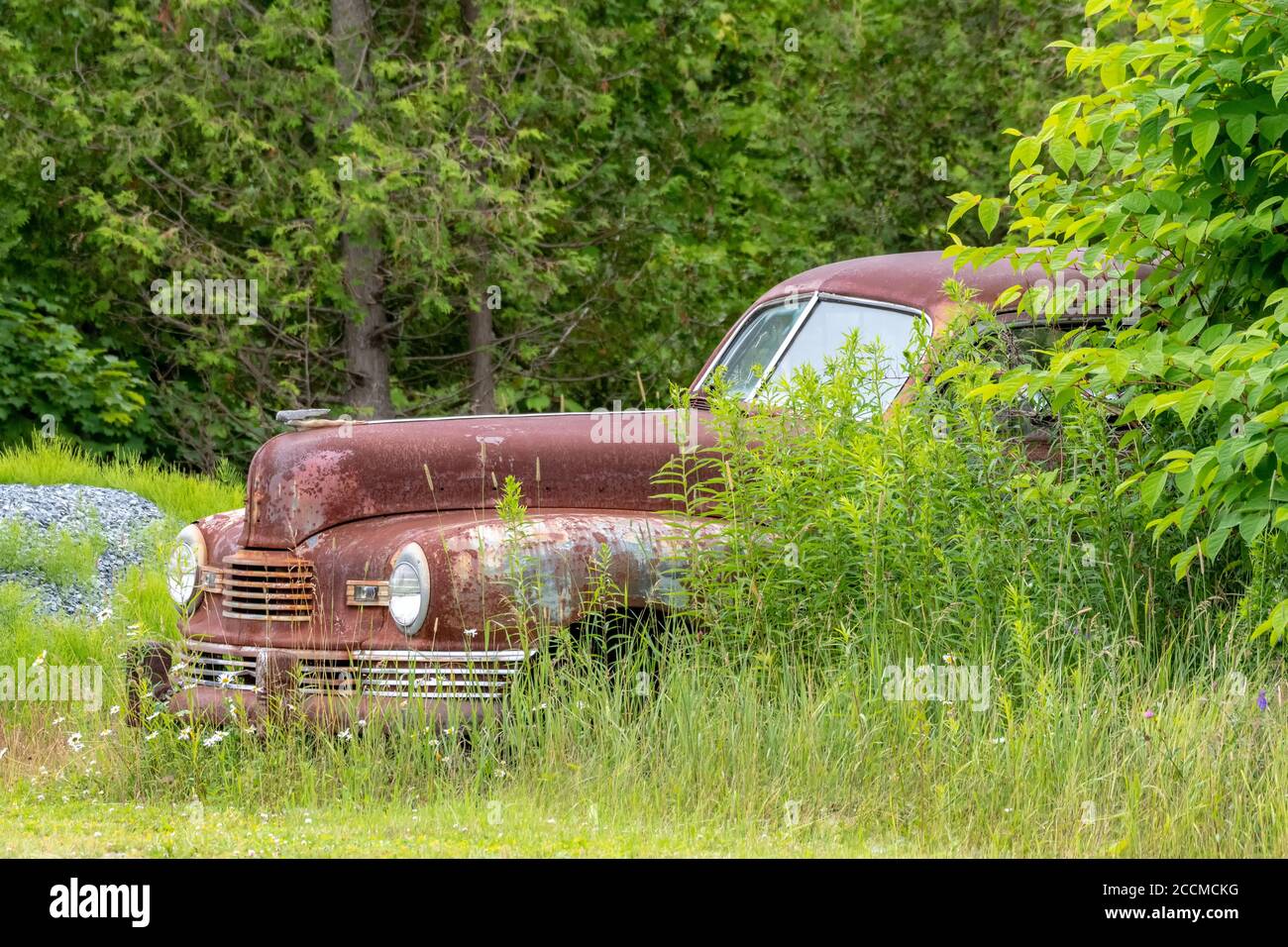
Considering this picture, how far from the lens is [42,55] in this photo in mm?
14773

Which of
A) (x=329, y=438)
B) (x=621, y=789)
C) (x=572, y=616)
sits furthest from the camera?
(x=329, y=438)

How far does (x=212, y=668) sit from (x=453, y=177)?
838cm

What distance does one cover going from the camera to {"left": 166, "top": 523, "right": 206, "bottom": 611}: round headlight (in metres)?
5.95

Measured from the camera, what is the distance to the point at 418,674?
17.1 ft

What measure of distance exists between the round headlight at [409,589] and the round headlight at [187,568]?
3.58 ft

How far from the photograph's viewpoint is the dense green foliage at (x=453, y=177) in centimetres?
1373

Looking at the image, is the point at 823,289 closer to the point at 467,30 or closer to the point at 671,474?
the point at 671,474

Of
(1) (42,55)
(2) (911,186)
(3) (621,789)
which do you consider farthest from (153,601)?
(2) (911,186)

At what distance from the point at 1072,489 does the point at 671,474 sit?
4.91ft

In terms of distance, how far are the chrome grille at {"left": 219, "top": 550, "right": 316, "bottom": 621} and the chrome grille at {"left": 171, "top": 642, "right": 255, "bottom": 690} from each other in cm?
15

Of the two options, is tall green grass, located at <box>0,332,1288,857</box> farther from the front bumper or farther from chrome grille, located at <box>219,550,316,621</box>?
chrome grille, located at <box>219,550,316,621</box>

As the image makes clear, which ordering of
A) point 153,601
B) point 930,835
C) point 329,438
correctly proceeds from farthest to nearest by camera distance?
point 153,601 → point 329,438 → point 930,835

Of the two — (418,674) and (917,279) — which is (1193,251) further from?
(418,674)

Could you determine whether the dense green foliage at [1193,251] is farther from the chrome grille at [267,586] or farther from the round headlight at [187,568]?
the round headlight at [187,568]
